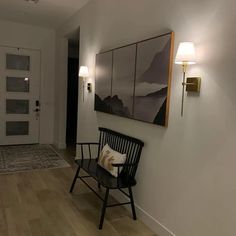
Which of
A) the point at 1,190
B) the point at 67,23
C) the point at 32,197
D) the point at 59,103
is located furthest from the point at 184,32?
the point at 59,103

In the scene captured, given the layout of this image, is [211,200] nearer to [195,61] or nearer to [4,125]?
[195,61]

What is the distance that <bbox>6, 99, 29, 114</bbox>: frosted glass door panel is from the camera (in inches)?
230

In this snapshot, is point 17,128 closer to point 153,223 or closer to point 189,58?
point 153,223

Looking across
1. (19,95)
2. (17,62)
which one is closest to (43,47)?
(17,62)

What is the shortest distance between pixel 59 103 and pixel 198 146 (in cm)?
441

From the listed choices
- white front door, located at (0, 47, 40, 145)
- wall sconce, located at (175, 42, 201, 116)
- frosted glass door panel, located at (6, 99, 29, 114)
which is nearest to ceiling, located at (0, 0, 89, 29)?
white front door, located at (0, 47, 40, 145)

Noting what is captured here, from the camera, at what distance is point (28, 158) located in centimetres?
494

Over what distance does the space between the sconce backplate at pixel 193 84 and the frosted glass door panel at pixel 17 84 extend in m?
4.77

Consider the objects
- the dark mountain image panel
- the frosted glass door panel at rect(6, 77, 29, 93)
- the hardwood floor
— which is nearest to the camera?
the dark mountain image panel

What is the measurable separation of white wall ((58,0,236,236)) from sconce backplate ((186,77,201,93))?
0.15 feet

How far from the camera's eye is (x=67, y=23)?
5.20 m

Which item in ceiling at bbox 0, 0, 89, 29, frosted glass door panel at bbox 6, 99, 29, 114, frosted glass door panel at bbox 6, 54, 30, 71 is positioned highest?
ceiling at bbox 0, 0, 89, 29

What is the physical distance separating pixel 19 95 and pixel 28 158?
1739mm

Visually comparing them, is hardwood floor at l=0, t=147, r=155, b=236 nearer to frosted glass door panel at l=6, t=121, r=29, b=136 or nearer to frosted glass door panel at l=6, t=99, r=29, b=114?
frosted glass door panel at l=6, t=121, r=29, b=136
